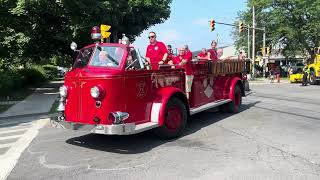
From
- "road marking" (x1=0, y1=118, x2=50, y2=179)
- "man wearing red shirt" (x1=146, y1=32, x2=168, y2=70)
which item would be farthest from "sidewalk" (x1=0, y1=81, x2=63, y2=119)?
"man wearing red shirt" (x1=146, y1=32, x2=168, y2=70)

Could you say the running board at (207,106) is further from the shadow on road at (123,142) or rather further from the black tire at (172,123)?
the black tire at (172,123)

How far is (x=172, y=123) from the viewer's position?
31.1ft

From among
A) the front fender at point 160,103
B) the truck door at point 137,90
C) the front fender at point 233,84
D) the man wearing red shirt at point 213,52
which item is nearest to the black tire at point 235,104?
the front fender at point 233,84

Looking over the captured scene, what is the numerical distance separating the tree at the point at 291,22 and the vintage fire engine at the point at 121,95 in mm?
41509

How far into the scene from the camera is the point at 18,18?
73.2 feet

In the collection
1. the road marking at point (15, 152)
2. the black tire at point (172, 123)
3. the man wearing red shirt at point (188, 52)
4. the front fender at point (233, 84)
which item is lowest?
the road marking at point (15, 152)

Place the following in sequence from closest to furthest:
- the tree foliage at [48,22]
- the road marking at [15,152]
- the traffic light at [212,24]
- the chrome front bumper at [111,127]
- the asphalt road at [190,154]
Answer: the asphalt road at [190,154]
the road marking at [15,152]
the chrome front bumper at [111,127]
the tree foliage at [48,22]
the traffic light at [212,24]

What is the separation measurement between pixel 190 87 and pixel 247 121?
2.24 metres

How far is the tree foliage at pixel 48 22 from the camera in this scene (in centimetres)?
2083

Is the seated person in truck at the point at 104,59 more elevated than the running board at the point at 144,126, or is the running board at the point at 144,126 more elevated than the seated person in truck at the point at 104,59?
the seated person in truck at the point at 104,59

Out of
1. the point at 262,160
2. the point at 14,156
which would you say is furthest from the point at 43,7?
the point at 262,160

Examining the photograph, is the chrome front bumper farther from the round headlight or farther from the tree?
the tree

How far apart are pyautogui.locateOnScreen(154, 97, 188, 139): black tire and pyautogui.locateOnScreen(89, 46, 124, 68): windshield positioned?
1467mm

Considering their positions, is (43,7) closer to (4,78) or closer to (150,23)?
(4,78)
